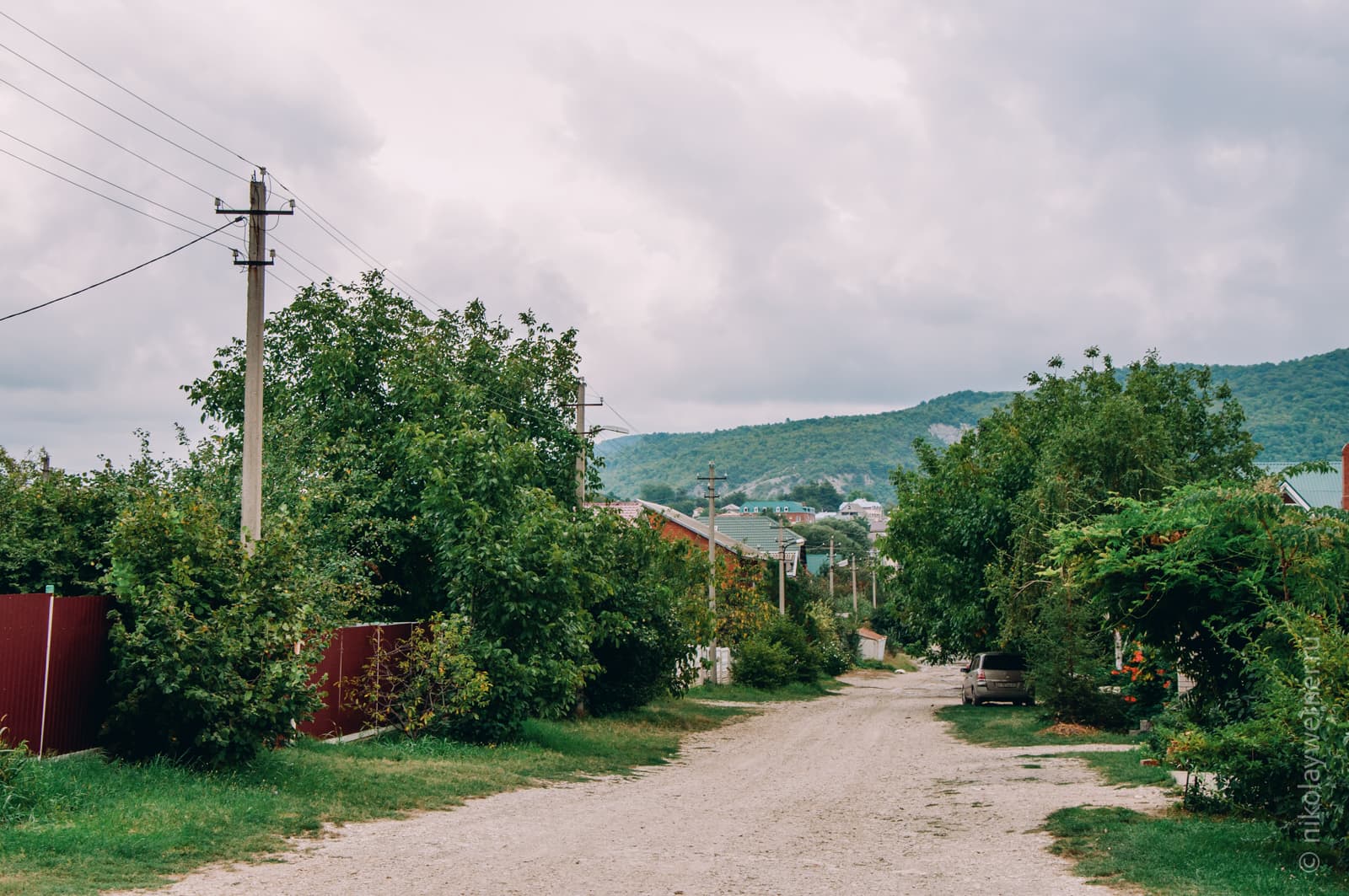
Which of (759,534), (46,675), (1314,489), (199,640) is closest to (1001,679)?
(1314,489)

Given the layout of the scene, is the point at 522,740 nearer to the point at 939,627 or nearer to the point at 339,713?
the point at 339,713

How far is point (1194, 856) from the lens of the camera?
987cm

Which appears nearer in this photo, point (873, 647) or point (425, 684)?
point (425, 684)

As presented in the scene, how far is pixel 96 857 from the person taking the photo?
9.20m

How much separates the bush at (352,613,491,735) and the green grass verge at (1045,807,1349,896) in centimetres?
919

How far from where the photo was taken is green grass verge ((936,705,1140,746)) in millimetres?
23594

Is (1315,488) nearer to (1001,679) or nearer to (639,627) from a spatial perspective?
(1001,679)

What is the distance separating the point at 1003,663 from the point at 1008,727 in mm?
7421

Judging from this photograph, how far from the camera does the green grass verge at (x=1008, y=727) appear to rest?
23.6 metres

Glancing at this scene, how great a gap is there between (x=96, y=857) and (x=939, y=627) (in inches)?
1200

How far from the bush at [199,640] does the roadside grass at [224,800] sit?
1.49 feet

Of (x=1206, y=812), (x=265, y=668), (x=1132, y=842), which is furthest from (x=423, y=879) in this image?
(x=1206, y=812)

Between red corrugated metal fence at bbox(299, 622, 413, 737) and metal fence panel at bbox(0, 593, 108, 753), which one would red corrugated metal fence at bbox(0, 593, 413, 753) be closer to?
metal fence panel at bbox(0, 593, 108, 753)

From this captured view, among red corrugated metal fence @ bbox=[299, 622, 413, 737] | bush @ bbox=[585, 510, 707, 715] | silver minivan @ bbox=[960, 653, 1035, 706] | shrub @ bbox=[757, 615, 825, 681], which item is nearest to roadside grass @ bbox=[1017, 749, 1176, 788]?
bush @ bbox=[585, 510, 707, 715]
